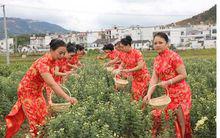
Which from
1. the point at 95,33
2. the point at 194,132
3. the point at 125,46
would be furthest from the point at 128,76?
the point at 95,33

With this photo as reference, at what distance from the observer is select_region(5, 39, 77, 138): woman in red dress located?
16.3 feet

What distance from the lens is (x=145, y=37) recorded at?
107m

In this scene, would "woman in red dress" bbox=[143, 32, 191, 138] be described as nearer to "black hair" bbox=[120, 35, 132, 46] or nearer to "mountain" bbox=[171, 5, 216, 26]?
"black hair" bbox=[120, 35, 132, 46]

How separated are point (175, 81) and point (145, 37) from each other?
334ft

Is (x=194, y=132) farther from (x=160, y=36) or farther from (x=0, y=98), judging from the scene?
(x=0, y=98)

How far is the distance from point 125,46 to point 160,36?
85.4 inches

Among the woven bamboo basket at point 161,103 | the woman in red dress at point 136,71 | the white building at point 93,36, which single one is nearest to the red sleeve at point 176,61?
the woven bamboo basket at point 161,103

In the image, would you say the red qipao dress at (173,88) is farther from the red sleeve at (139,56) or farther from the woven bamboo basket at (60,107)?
the red sleeve at (139,56)

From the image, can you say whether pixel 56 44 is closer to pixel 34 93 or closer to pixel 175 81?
pixel 34 93

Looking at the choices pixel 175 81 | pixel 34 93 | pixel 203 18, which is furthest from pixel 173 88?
pixel 203 18

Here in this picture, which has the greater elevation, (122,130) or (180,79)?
(180,79)

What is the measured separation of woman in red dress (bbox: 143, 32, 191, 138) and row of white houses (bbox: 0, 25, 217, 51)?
73.0 metres

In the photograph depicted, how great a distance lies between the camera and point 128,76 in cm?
939

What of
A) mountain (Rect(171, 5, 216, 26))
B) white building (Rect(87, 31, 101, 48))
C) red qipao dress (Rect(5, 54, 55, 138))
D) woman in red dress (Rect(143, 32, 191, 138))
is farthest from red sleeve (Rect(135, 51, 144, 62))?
mountain (Rect(171, 5, 216, 26))
